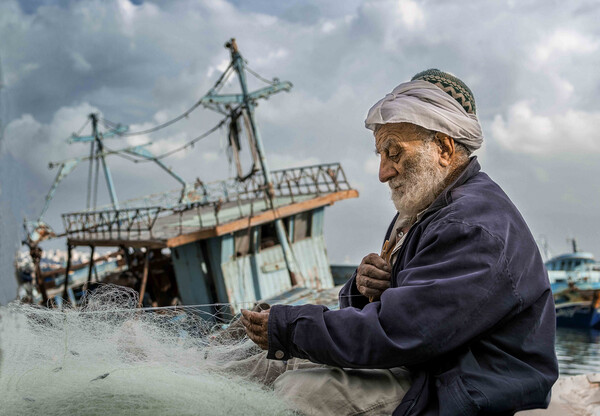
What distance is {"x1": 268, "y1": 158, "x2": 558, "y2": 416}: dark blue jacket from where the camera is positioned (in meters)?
1.67

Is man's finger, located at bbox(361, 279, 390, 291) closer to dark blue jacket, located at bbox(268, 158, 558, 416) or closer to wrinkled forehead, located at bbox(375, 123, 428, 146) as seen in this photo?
dark blue jacket, located at bbox(268, 158, 558, 416)

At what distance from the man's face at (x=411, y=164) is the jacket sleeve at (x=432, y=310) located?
1.24 ft

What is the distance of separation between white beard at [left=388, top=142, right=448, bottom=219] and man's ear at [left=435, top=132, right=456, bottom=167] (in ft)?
0.08

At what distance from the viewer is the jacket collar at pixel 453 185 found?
1983 millimetres

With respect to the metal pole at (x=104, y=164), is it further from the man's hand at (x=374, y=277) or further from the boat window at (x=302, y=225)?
the man's hand at (x=374, y=277)

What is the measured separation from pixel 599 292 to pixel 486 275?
82.8 ft

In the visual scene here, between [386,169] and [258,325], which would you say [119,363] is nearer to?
[258,325]

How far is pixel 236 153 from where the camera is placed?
52.6ft

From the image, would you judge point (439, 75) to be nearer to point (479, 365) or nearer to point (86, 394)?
point (479, 365)

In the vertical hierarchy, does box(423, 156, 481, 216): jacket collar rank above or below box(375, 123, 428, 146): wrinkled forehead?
below

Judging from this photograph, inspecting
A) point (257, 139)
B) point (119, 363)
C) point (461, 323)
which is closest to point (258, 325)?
point (119, 363)

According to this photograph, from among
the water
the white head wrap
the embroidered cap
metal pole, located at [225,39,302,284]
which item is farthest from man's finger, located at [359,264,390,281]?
the water

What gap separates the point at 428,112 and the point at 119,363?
1853mm

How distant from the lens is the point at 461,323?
167 cm
